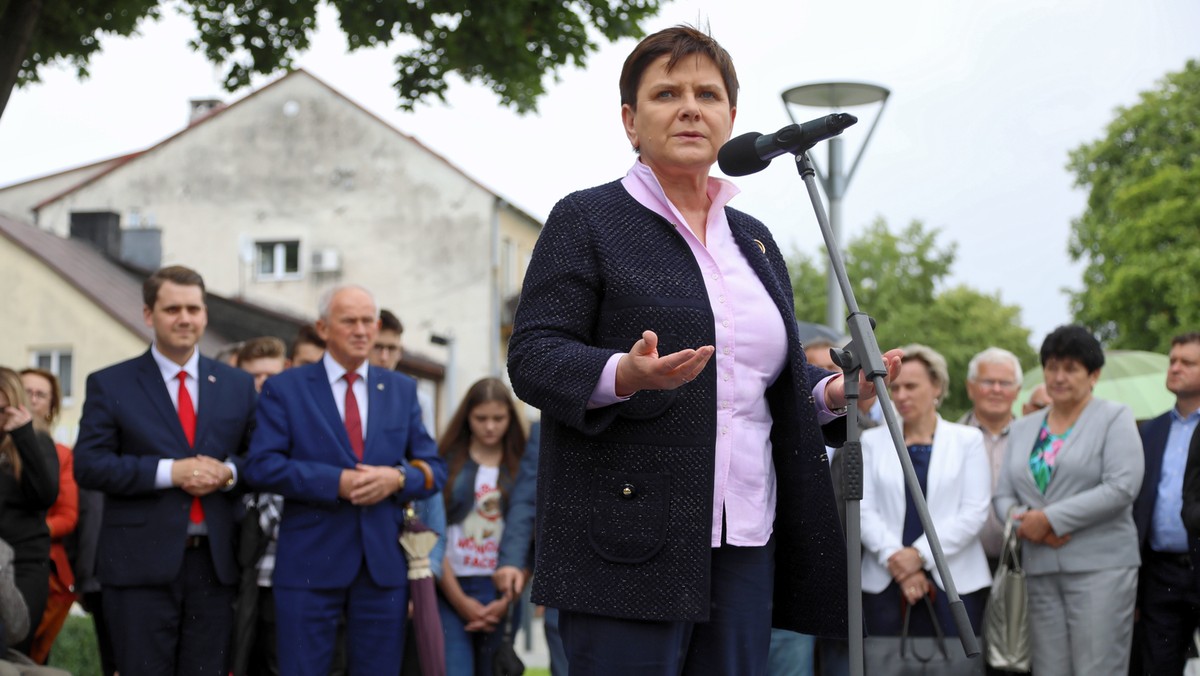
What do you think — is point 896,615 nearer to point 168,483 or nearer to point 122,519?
point 168,483

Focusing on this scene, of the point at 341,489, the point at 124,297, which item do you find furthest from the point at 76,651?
the point at 124,297

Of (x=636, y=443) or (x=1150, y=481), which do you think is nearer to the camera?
(x=636, y=443)

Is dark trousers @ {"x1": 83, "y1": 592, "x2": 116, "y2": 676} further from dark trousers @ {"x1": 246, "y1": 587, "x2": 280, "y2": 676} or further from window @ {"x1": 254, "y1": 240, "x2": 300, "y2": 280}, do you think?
window @ {"x1": 254, "y1": 240, "x2": 300, "y2": 280}

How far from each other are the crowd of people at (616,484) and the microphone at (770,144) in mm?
62

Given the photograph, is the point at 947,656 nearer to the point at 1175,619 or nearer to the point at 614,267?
the point at 1175,619

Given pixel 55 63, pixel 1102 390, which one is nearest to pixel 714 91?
pixel 55 63

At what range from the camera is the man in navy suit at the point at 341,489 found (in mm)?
6664

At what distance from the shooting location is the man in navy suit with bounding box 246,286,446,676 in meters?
6.66

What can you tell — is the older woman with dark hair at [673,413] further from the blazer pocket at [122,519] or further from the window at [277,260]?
the window at [277,260]

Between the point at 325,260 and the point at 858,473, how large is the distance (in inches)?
1425

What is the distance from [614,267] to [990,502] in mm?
5318

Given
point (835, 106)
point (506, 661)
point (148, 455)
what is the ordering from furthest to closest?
1. point (835, 106)
2. point (506, 661)
3. point (148, 455)

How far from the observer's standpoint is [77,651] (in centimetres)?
1169

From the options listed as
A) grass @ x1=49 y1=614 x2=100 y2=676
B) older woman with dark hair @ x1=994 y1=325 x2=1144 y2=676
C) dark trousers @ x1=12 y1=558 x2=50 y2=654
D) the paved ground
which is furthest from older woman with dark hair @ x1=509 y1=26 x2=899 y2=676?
the paved ground
